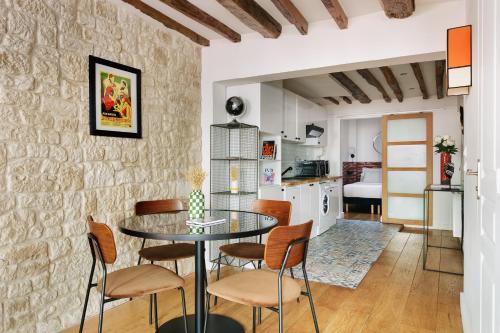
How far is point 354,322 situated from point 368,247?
2.38 metres

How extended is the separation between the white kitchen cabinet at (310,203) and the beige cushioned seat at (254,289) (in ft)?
9.62

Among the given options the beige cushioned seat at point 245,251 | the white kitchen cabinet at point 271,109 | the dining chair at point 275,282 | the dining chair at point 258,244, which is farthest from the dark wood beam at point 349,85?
the dining chair at point 275,282

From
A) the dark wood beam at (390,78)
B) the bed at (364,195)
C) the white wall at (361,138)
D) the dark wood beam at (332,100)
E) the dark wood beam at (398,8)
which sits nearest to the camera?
the dark wood beam at (398,8)

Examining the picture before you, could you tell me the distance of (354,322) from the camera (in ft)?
8.21

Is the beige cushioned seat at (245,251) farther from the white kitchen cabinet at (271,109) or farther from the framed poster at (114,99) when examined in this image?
the white kitchen cabinet at (271,109)

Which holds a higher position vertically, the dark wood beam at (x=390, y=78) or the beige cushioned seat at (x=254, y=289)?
the dark wood beam at (x=390, y=78)

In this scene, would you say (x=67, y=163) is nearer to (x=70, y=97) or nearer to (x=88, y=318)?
(x=70, y=97)

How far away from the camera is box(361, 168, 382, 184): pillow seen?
8.73 meters

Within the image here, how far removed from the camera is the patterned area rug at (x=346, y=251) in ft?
11.5

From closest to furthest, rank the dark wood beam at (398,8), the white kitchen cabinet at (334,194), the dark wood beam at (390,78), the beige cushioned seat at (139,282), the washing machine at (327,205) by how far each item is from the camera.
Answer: the beige cushioned seat at (139,282)
the dark wood beam at (398,8)
the dark wood beam at (390,78)
the washing machine at (327,205)
the white kitchen cabinet at (334,194)

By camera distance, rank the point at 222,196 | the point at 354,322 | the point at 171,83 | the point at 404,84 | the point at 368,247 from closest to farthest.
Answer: the point at 354,322, the point at 171,83, the point at 222,196, the point at 368,247, the point at 404,84

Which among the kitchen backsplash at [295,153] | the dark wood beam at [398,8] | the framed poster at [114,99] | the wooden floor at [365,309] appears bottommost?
the wooden floor at [365,309]

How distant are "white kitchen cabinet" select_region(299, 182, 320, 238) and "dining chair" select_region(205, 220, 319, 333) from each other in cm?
298

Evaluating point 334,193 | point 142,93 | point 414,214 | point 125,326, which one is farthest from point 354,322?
point 414,214
